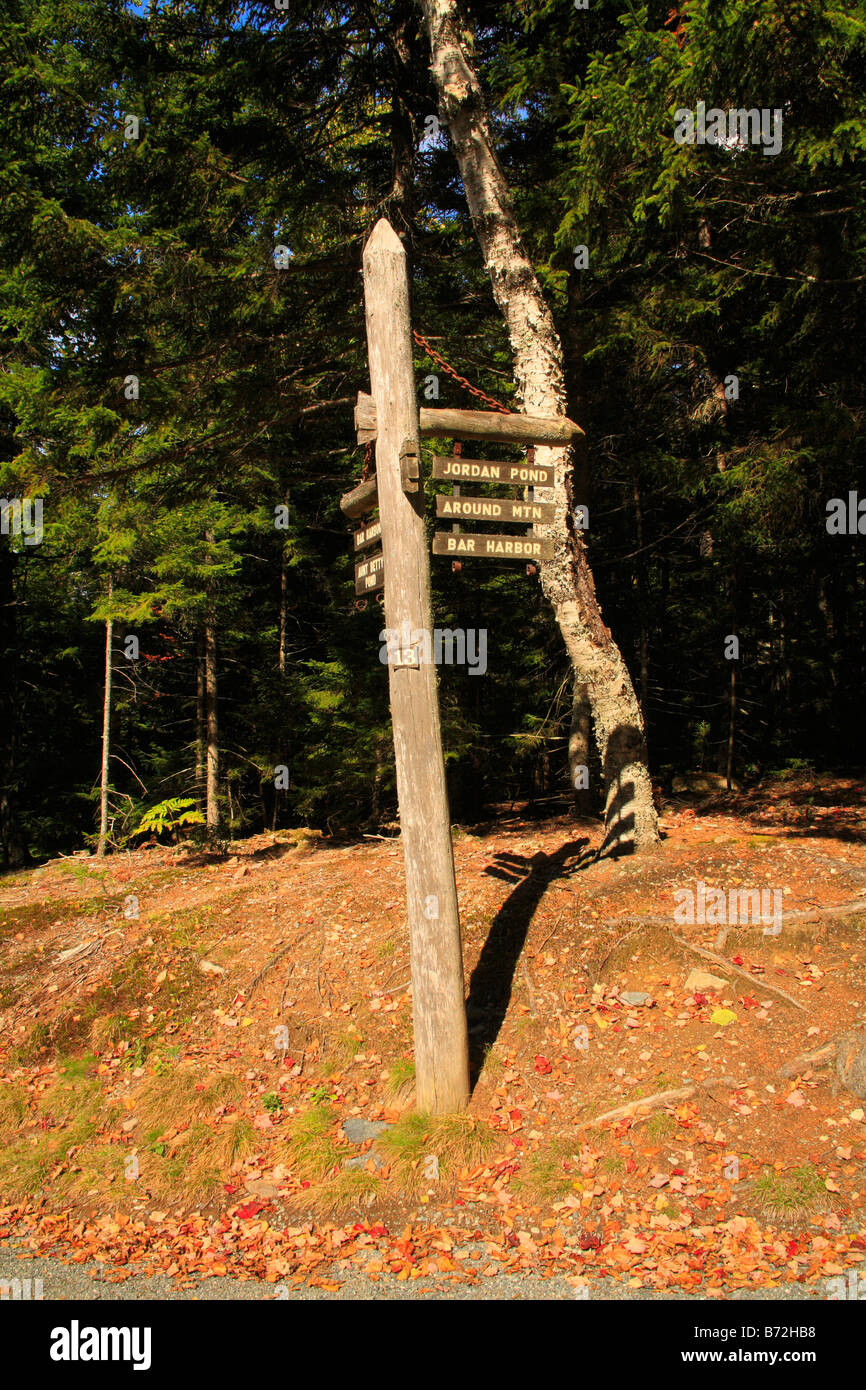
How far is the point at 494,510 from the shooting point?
5.35 m

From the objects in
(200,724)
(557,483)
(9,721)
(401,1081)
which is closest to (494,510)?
(557,483)

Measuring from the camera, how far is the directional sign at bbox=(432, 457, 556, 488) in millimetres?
5352

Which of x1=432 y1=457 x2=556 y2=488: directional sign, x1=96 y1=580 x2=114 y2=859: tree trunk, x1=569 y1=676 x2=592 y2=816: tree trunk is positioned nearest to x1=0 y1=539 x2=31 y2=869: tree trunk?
x1=96 y1=580 x2=114 y2=859: tree trunk

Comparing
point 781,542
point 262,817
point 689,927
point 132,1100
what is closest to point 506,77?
point 781,542

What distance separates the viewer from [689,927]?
638 centimetres

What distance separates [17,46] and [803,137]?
750 cm

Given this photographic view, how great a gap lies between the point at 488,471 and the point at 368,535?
88 cm

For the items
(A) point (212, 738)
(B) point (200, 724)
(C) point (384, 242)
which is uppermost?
(C) point (384, 242)

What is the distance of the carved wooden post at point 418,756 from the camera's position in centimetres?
515

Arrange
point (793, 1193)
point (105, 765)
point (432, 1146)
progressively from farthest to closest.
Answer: point (105, 765)
point (432, 1146)
point (793, 1193)

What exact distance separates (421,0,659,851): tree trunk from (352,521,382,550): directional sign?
2517mm

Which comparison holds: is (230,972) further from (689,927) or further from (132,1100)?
(689,927)

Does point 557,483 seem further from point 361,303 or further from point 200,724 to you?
point 200,724

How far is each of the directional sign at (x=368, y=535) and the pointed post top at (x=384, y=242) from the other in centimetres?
169
